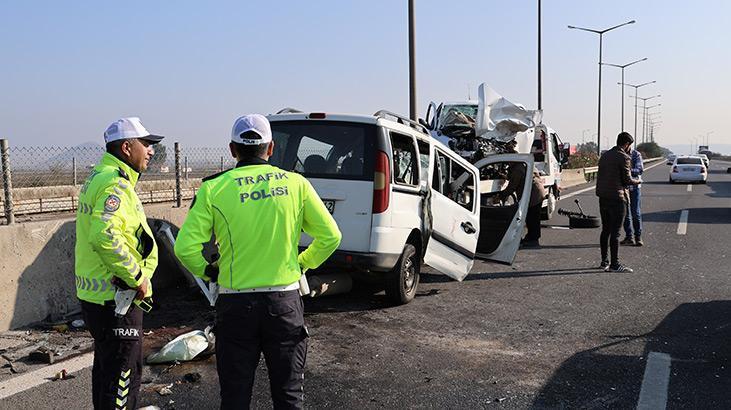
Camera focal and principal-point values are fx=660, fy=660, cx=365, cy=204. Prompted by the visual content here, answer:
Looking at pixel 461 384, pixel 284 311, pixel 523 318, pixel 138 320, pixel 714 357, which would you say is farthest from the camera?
pixel 523 318

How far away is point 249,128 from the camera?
121 inches

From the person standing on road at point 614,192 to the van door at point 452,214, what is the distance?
2005 mm

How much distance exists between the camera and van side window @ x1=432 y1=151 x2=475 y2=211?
24.2 ft

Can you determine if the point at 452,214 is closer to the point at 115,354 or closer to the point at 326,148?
the point at 326,148

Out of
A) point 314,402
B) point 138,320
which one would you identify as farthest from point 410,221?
Result: point 138,320

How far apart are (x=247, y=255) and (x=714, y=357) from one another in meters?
4.13

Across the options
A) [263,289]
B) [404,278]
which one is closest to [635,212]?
[404,278]

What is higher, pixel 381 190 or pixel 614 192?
pixel 381 190

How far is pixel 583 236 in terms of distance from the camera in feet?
41.8

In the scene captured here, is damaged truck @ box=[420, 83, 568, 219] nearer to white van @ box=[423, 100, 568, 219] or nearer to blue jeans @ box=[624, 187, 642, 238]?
white van @ box=[423, 100, 568, 219]

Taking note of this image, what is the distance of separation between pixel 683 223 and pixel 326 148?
1100 cm

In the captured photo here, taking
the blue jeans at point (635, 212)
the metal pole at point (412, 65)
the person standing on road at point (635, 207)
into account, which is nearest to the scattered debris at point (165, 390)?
the person standing on road at point (635, 207)

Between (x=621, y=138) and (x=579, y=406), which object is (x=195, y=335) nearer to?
(x=579, y=406)

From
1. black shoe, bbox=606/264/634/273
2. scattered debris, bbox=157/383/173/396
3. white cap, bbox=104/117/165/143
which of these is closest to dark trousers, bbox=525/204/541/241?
black shoe, bbox=606/264/634/273
